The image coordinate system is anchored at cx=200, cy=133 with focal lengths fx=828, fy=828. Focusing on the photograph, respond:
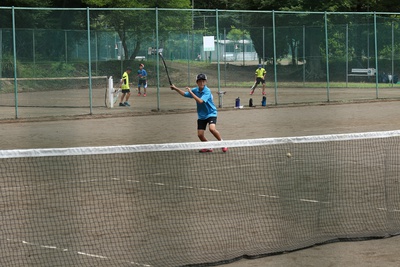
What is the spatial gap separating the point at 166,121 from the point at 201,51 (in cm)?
722

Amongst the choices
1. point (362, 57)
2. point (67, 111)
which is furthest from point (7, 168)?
point (362, 57)

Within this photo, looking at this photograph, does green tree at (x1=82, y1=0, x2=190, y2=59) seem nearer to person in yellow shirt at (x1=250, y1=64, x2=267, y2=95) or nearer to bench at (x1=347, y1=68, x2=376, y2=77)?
person in yellow shirt at (x1=250, y1=64, x2=267, y2=95)

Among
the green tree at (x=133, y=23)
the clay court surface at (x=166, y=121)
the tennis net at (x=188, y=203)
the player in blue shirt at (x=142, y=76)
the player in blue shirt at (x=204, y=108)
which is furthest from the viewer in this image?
the player in blue shirt at (x=142, y=76)

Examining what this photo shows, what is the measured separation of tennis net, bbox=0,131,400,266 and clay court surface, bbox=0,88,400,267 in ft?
13.1

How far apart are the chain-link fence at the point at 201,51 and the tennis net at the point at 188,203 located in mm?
11652

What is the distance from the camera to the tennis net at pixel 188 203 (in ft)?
25.7

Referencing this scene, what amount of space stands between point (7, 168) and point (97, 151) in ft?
20.6

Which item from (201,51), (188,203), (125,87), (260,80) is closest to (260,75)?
(260,80)

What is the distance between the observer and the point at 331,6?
2005 inches

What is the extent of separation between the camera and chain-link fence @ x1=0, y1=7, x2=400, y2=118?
89.5 feet

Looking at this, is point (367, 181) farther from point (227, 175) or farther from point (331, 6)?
point (331, 6)

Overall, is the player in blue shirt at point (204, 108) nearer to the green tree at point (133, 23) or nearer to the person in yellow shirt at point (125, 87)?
the green tree at point (133, 23)

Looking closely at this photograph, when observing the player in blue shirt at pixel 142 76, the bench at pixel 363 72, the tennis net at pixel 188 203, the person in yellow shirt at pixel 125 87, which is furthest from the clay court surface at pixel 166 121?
the tennis net at pixel 188 203

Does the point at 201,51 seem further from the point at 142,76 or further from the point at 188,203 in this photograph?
the point at 188,203
